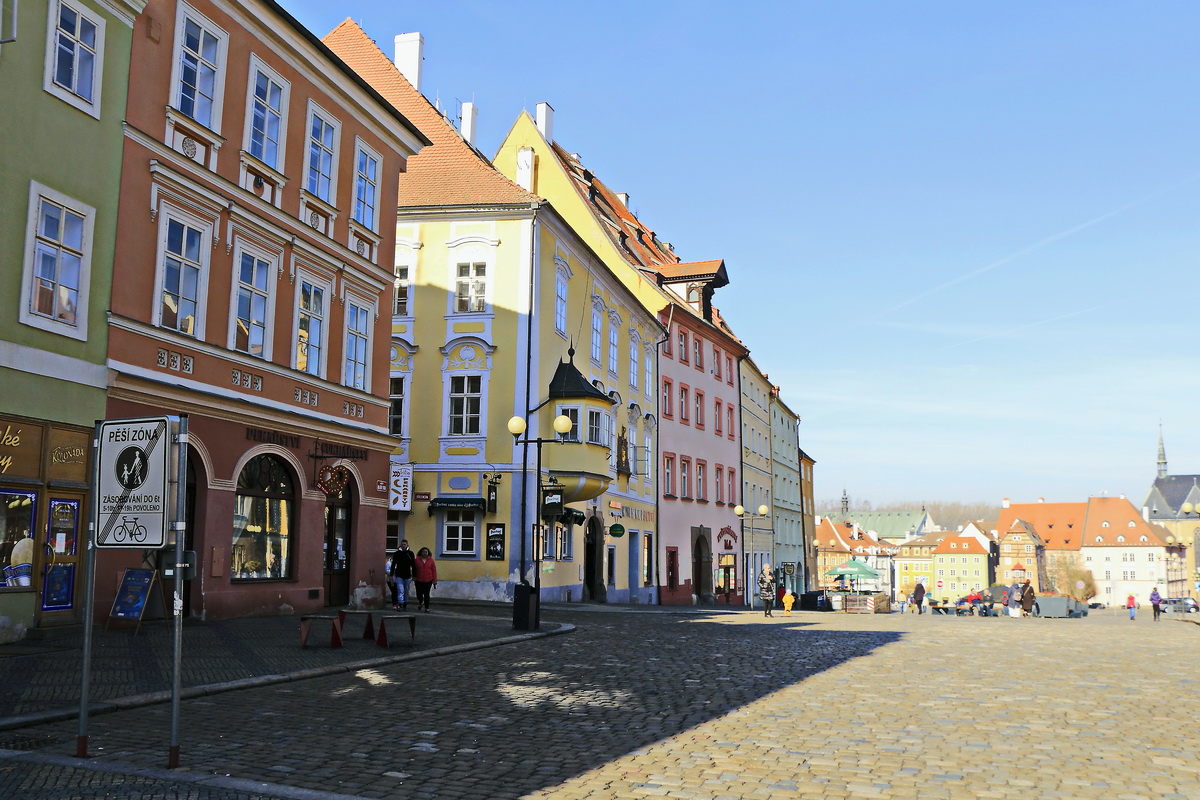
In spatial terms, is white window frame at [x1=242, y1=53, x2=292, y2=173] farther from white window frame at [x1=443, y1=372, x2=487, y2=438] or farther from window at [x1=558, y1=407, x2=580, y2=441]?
A: window at [x1=558, y1=407, x2=580, y2=441]

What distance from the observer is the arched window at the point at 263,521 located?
19562 millimetres

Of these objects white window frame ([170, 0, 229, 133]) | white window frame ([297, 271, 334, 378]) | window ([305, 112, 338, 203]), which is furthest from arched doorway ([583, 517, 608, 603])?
white window frame ([170, 0, 229, 133])

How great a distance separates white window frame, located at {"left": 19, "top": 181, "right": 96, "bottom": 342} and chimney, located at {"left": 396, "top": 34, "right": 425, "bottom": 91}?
2225cm

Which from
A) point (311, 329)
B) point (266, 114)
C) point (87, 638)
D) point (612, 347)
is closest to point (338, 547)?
point (311, 329)

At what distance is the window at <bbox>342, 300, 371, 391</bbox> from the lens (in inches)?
915

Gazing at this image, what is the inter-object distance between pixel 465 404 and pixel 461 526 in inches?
142

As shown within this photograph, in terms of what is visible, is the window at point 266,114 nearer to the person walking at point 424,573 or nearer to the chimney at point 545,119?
the person walking at point 424,573

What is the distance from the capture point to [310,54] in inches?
850

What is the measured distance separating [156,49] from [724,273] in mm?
39068

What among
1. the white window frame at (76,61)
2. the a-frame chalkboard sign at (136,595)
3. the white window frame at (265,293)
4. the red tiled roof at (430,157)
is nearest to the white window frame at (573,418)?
the red tiled roof at (430,157)

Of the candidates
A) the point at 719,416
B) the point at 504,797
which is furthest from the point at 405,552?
the point at 719,416

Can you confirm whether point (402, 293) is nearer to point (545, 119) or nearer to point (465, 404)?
point (465, 404)

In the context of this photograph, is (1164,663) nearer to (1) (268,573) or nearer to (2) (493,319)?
(1) (268,573)

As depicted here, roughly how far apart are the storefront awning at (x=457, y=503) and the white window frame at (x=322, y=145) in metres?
11.4
